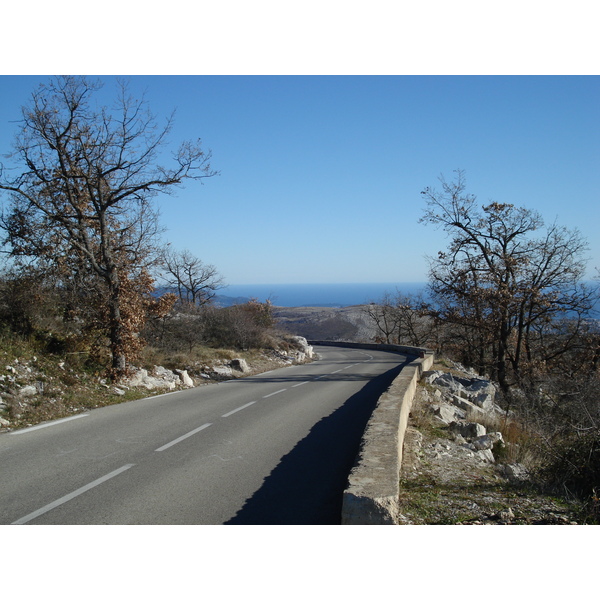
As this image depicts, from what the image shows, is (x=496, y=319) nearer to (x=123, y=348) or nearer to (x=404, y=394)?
(x=404, y=394)

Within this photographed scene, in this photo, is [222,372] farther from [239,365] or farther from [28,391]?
[28,391]

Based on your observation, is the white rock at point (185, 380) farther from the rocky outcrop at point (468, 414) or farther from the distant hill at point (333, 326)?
the distant hill at point (333, 326)

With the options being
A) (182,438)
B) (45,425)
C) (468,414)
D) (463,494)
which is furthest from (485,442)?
(45,425)

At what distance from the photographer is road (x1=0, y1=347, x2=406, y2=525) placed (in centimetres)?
511

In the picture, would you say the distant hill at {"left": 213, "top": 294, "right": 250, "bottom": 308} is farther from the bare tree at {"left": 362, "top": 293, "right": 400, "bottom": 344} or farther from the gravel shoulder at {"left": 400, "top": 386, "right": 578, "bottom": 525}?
the gravel shoulder at {"left": 400, "top": 386, "right": 578, "bottom": 525}

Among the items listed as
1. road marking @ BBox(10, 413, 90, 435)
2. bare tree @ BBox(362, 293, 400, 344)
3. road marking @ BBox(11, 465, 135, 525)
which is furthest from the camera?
bare tree @ BBox(362, 293, 400, 344)

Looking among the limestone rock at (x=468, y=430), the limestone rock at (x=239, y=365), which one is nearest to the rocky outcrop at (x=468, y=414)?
the limestone rock at (x=468, y=430)

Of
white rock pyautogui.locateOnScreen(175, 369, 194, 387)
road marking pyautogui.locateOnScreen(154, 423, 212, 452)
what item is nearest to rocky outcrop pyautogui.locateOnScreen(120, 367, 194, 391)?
white rock pyautogui.locateOnScreen(175, 369, 194, 387)

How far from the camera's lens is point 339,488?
5.98 m

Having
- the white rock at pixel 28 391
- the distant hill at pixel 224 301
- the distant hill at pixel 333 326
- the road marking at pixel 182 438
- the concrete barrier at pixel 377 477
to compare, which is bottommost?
the distant hill at pixel 333 326

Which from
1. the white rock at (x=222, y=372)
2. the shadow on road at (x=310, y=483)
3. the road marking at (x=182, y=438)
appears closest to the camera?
the shadow on road at (x=310, y=483)

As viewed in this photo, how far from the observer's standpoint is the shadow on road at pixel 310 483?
16.4ft

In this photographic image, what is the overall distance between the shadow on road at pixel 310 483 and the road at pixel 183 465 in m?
0.01

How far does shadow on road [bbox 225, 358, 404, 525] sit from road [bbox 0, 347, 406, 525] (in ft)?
0.04
